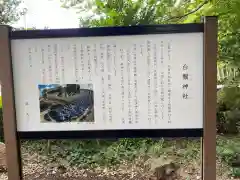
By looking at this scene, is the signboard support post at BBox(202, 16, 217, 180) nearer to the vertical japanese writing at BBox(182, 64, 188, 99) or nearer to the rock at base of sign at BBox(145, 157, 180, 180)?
the vertical japanese writing at BBox(182, 64, 188, 99)

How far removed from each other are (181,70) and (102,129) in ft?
2.50

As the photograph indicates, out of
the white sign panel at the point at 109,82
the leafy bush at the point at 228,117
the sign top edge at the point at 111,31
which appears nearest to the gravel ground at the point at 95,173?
the leafy bush at the point at 228,117

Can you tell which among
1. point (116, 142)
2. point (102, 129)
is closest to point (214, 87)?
point (102, 129)

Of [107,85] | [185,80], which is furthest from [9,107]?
[185,80]

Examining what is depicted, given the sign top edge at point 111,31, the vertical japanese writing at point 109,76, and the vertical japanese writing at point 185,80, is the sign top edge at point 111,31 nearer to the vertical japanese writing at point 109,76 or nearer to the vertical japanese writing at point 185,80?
the vertical japanese writing at point 109,76

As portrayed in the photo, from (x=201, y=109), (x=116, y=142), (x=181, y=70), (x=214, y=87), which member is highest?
(x=181, y=70)

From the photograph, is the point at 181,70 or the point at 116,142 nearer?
the point at 181,70

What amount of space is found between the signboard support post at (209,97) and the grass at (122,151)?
214cm

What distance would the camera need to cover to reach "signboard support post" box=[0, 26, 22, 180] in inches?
87.4

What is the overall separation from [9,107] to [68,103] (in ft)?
1.53

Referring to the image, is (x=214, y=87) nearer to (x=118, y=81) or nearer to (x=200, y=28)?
(x=200, y=28)

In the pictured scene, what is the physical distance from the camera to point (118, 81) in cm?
222

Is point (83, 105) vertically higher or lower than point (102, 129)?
higher

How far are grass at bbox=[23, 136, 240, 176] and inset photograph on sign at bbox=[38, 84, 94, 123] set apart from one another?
235cm
